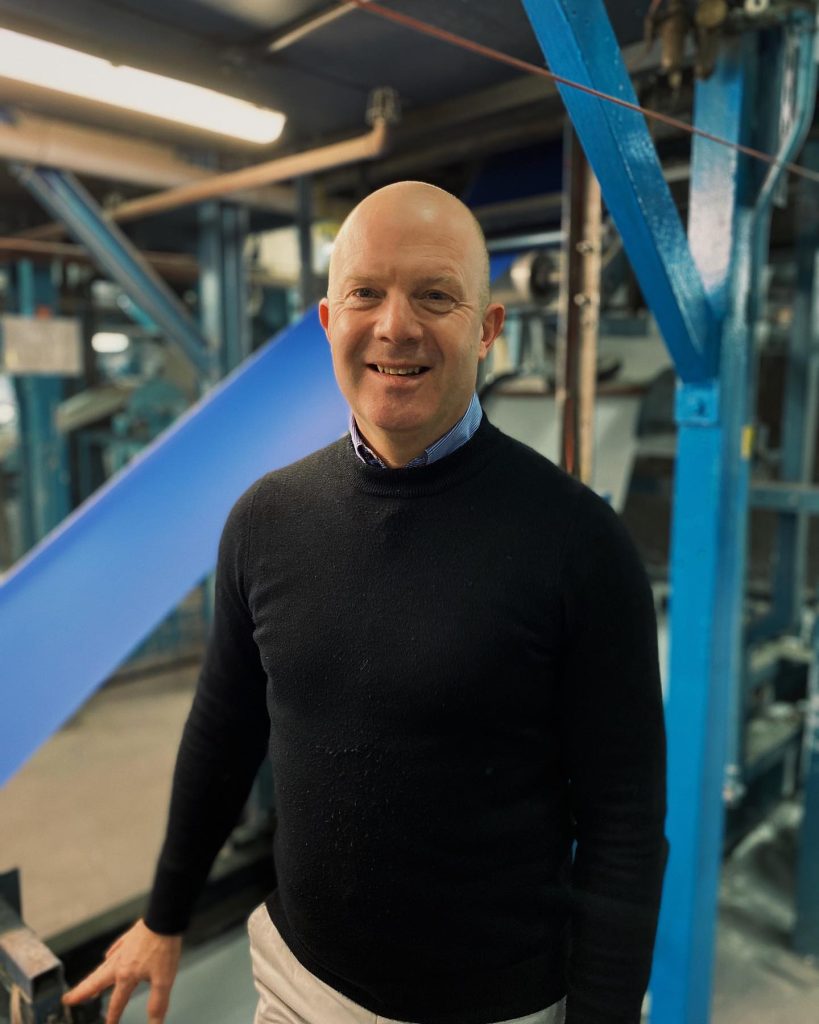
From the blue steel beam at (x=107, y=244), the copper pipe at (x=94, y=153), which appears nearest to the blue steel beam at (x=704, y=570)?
the copper pipe at (x=94, y=153)

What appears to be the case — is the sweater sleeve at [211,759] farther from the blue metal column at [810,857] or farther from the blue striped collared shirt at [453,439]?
the blue metal column at [810,857]

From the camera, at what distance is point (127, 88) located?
1.86 metres

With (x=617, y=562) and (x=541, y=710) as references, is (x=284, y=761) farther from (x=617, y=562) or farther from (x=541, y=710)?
(x=617, y=562)

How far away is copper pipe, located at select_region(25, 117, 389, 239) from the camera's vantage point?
7.36ft

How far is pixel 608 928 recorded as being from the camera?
0.94m

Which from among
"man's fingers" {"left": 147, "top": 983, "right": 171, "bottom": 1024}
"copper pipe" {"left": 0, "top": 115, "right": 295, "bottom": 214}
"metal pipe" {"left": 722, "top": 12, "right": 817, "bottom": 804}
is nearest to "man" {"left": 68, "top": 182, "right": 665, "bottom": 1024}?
"man's fingers" {"left": 147, "top": 983, "right": 171, "bottom": 1024}

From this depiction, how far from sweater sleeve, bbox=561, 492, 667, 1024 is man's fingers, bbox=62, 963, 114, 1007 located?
0.69 meters

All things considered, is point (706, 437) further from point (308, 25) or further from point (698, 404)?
point (308, 25)

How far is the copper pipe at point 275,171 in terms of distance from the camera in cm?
224

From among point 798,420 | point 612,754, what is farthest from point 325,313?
point 798,420

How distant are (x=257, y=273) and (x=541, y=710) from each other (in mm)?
3778

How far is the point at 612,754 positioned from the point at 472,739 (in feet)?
0.56

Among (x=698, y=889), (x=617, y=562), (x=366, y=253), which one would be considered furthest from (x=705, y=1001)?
(x=366, y=253)

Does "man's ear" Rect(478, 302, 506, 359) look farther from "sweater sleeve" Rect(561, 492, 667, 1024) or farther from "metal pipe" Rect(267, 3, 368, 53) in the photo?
"metal pipe" Rect(267, 3, 368, 53)
